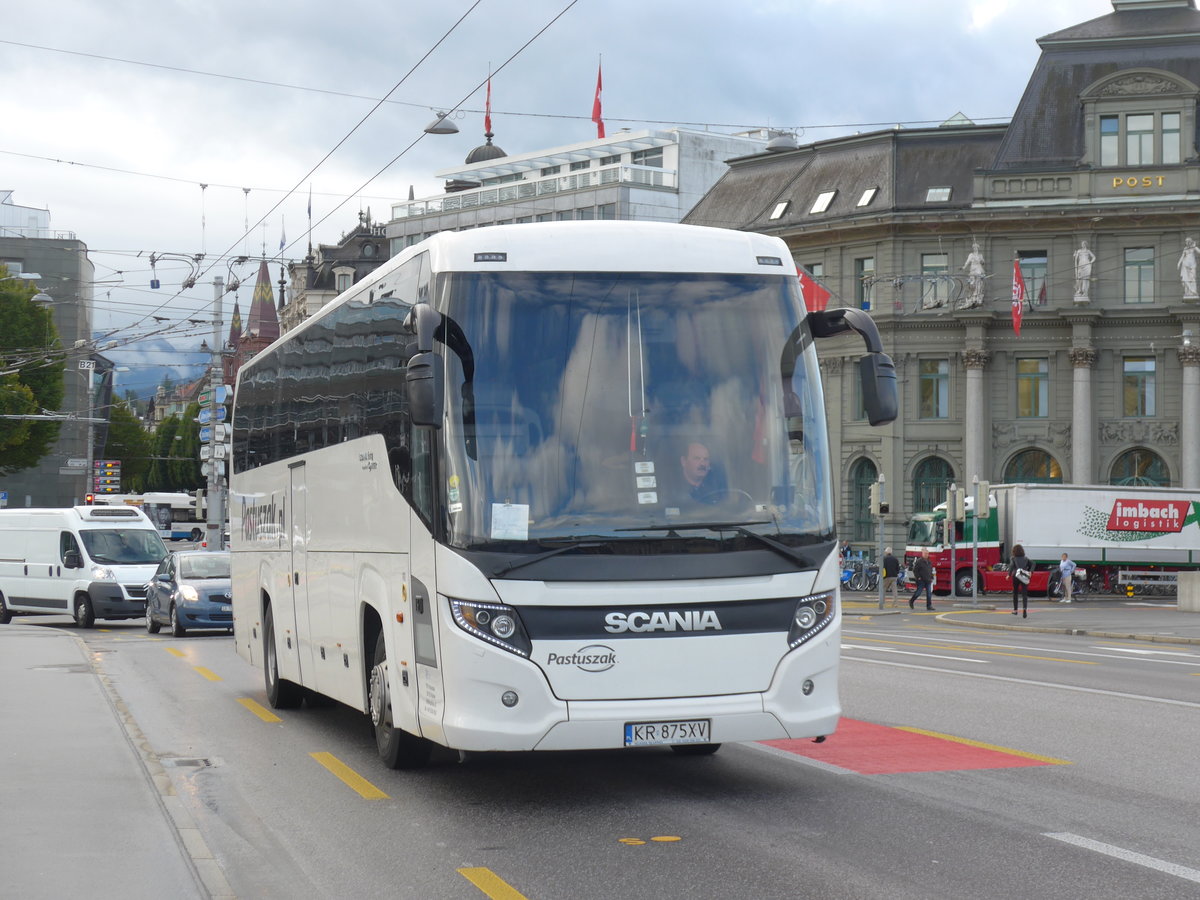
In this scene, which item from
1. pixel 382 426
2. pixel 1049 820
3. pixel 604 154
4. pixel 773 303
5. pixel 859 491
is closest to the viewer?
pixel 1049 820

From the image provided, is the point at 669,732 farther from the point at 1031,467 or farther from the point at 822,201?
the point at 822,201

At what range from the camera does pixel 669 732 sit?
864 centimetres

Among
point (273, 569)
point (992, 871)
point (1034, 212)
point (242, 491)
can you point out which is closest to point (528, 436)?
point (992, 871)

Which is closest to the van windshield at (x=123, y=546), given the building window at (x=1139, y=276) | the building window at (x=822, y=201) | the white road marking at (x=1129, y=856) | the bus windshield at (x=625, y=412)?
the bus windshield at (x=625, y=412)

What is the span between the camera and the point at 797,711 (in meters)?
8.90

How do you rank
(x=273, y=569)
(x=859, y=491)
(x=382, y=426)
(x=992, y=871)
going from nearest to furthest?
(x=992, y=871)
(x=382, y=426)
(x=273, y=569)
(x=859, y=491)

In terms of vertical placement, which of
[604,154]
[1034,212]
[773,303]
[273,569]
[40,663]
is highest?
[604,154]

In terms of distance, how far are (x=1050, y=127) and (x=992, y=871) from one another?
5318 centimetres

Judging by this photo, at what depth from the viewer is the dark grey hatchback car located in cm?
2741

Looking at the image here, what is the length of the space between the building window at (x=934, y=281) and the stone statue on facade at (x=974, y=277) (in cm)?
85

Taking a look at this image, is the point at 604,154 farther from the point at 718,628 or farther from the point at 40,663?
the point at 718,628

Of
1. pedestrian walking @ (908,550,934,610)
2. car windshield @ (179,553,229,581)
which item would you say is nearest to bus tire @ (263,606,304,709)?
car windshield @ (179,553,229,581)

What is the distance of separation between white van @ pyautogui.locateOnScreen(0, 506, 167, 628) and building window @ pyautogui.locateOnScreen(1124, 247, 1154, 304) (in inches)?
1477

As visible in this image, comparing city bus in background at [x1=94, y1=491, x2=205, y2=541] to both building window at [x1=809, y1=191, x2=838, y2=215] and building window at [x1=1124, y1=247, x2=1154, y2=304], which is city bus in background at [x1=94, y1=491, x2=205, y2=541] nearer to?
building window at [x1=809, y1=191, x2=838, y2=215]
